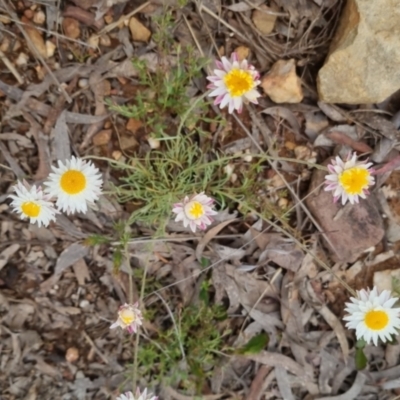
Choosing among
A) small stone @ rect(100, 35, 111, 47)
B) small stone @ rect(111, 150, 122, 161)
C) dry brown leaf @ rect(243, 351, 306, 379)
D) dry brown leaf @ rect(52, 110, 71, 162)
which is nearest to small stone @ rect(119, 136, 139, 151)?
small stone @ rect(111, 150, 122, 161)

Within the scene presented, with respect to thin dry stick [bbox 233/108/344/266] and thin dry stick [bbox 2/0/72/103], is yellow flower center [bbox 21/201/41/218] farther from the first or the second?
thin dry stick [bbox 233/108/344/266]

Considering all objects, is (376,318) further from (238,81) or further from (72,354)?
(72,354)

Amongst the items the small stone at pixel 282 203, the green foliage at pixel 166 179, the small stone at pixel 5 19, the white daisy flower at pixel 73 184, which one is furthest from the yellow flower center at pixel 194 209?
the small stone at pixel 5 19

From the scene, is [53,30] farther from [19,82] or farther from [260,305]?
[260,305]

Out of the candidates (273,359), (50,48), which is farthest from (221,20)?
(273,359)

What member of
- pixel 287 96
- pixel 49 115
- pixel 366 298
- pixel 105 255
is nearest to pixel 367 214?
pixel 366 298

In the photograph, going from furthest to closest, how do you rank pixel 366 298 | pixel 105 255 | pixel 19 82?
pixel 105 255
pixel 19 82
pixel 366 298

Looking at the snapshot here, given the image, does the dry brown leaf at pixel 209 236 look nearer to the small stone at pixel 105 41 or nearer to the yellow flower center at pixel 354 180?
the yellow flower center at pixel 354 180
